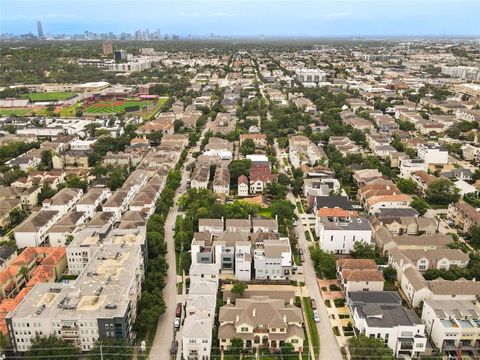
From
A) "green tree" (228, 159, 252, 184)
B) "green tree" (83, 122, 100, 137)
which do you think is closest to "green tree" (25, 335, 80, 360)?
"green tree" (228, 159, 252, 184)

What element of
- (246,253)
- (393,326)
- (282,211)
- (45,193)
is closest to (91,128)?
(45,193)

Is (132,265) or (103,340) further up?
(132,265)

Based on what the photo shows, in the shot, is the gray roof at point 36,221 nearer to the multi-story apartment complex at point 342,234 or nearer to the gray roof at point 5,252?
the gray roof at point 5,252

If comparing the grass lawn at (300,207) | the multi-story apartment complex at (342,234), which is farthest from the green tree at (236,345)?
the grass lawn at (300,207)

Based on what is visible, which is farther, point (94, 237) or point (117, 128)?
point (117, 128)

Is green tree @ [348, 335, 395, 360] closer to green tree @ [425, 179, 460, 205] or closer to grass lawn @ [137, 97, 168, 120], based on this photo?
green tree @ [425, 179, 460, 205]

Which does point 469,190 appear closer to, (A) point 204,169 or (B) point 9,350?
(A) point 204,169

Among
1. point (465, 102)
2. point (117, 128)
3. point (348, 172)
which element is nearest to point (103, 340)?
point (348, 172)

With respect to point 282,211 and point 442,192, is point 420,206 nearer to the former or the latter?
point 442,192
